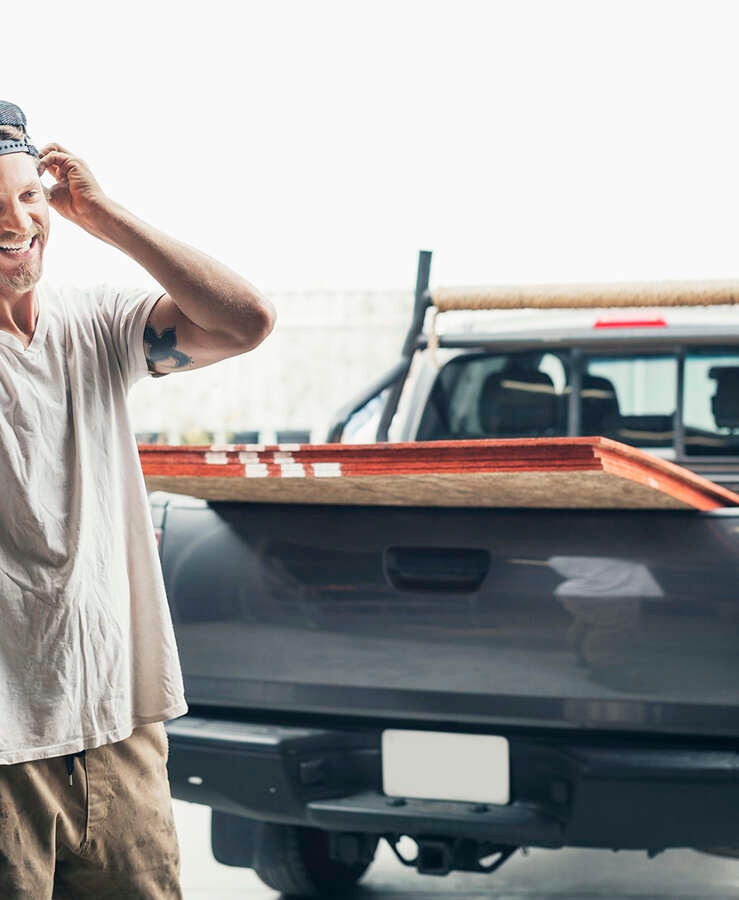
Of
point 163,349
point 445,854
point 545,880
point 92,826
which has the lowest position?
point 545,880

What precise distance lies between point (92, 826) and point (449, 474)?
0.93m

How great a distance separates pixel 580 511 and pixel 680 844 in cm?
75

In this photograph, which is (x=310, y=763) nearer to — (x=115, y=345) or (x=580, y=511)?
(x=580, y=511)

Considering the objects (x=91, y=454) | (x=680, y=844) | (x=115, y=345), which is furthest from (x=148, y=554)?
(x=680, y=844)

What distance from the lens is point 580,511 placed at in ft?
9.03

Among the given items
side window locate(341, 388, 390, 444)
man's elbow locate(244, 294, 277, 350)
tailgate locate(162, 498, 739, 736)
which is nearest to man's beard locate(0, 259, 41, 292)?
man's elbow locate(244, 294, 277, 350)

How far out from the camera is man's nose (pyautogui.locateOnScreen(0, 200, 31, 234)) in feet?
5.91

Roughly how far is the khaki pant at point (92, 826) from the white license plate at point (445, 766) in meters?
0.85

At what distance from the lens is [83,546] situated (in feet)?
6.07

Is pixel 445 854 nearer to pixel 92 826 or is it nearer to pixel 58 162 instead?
pixel 92 826

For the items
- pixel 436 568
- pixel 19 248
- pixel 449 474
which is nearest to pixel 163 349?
pixel 19 248

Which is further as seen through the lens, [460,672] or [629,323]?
[629,323]

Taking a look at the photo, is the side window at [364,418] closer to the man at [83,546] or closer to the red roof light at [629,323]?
the red roof light at [629,323]

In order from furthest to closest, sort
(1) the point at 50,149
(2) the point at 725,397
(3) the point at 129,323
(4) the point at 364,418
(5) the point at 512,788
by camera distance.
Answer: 1. (4) the point at 364,418
2. (2) the point at 725,397
3. (5) the point at 512,788
4. (3) the point at 129,323
5. (1) the point at 50,149
